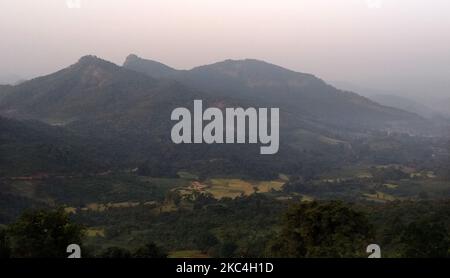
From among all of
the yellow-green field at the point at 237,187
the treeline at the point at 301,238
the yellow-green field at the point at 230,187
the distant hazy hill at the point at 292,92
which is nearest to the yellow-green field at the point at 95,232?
→ the treeline at the point at 301,238

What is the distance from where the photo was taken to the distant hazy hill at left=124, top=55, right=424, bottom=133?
99688 mm

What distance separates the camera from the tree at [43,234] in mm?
10344

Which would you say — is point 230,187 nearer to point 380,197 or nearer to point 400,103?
point 380,197

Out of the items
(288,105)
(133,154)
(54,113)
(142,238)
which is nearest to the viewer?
(142,238)

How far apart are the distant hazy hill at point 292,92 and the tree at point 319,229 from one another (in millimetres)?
77008

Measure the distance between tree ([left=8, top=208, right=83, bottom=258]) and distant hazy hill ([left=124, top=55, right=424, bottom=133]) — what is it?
7874 cm

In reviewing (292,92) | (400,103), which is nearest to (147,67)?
(292,92)

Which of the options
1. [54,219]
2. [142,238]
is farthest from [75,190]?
[54,219]

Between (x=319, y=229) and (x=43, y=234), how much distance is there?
21.7ft

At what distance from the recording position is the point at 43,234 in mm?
10930

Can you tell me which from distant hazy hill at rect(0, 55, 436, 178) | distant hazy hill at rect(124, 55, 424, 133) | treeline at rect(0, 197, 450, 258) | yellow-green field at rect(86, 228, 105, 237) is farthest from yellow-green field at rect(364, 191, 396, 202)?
distant hazy hill at rect(124, 55, 424, 133)
